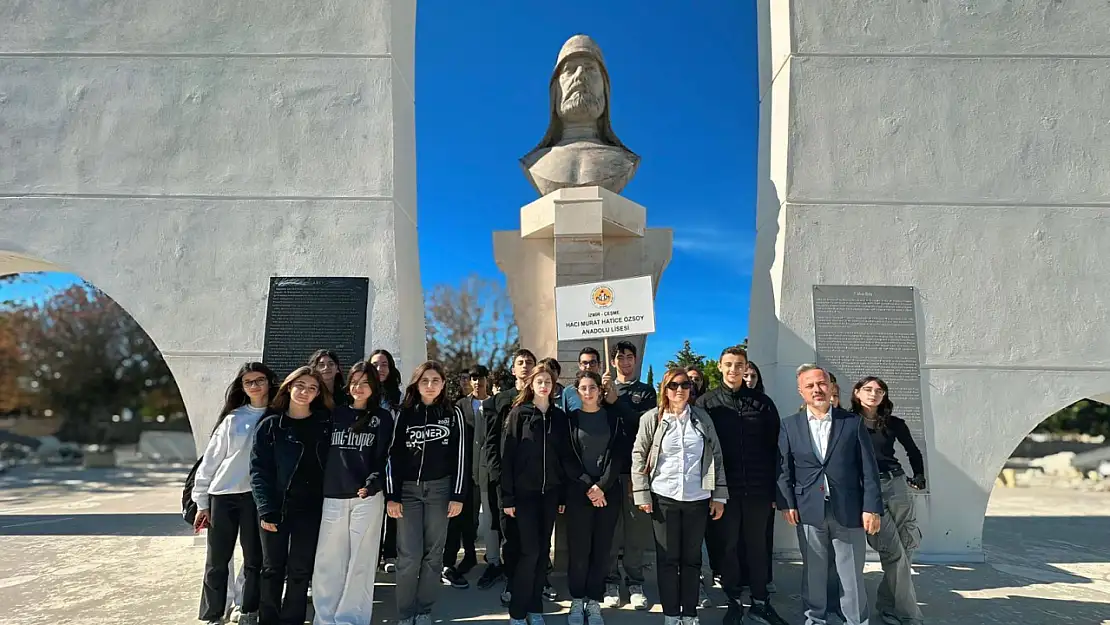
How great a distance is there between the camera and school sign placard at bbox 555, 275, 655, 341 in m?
4.80

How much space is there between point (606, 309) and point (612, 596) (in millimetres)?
2046

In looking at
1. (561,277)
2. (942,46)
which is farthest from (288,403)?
(942,46)

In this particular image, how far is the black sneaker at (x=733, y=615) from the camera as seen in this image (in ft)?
11.5

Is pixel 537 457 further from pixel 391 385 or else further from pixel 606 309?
pixel 606 309

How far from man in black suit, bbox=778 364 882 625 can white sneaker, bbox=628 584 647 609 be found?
36.5 inches

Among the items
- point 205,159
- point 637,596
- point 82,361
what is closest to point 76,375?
point 82,361

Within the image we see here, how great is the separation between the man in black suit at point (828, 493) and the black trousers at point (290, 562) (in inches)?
102

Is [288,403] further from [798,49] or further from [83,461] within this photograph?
[83,461]

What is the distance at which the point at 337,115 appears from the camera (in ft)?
17.9

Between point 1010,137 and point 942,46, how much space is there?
1.00m

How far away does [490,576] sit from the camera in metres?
4.25

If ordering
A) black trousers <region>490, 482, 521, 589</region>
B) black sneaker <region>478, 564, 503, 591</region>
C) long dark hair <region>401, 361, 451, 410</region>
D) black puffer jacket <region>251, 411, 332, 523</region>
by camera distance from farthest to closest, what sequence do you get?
black sneaker <region>478, 564, 503, 591</region>
black trousers <region>490, 482, 521, 589</region>
long dark hair <region>401, 361, 451, 410</region>
black puffer jacket <region>251, 411, 332, 523</region>

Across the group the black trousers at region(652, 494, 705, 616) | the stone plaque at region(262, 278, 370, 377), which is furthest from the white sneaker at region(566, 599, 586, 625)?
the stone plaque at region(262, 278, 370, 377)

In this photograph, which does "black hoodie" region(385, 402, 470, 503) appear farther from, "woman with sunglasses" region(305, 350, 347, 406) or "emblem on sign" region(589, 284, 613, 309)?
"emblem on sign" region(589, 284, 613, 309)
